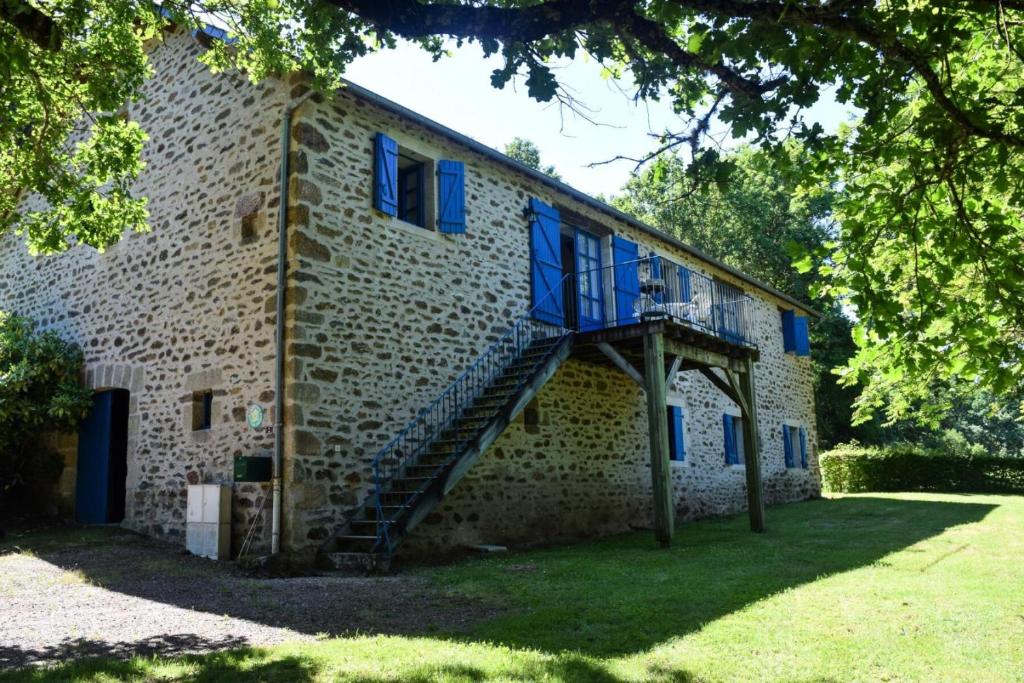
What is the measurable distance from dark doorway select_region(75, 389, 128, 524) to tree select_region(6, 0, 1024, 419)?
3.89 m

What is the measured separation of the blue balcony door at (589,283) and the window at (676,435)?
2.65 meters

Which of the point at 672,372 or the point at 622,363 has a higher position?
the point at 622,363

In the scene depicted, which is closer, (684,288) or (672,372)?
(672,372)

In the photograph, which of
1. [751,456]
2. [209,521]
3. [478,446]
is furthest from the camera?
[751,456]

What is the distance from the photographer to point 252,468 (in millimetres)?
7387

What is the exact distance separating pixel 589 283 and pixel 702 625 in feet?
25.0

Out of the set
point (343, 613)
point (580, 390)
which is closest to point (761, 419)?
point (580, 390)

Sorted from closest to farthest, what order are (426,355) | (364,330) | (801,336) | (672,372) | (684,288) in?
(364,330)
(426,355)
(672,372)
(684,288)
(801,336)

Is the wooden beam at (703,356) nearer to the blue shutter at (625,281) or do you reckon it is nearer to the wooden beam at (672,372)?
the wooden beam at (672,372)

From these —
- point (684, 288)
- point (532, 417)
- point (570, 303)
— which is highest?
point (684, 288)

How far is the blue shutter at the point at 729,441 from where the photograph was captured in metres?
15.2

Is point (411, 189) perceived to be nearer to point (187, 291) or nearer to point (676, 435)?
point (187, 291)

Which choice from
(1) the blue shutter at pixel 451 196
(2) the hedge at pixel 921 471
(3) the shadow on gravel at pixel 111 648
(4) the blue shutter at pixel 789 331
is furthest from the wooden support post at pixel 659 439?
(2) the hedge at pixel 921 471

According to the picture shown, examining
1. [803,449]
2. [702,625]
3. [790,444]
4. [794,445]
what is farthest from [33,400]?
[803,449]
